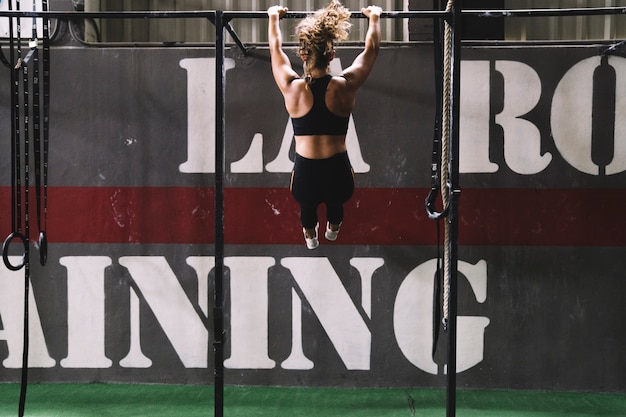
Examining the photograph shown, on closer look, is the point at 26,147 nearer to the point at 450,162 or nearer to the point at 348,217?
the point at 348,217

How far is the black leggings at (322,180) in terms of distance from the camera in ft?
9.05

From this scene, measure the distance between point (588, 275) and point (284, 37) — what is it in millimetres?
2734

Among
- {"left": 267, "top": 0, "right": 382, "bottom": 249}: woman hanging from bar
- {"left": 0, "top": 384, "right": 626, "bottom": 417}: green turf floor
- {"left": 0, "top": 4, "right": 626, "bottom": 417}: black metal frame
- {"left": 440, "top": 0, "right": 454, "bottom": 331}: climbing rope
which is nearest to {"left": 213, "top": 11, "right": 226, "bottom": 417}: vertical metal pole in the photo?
{"left": 0, "top": 4, "right": 626, "bottom": 417}: black metal frame

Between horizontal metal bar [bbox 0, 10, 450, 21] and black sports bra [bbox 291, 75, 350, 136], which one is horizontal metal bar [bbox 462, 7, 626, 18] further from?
black sports bra [bbox 291, 75, 350, 136]

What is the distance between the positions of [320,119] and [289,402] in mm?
1968

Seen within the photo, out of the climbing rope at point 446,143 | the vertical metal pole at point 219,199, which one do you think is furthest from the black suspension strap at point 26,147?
the climbing rope at point 446,143

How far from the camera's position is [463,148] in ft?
12.4

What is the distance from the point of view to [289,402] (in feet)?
11.9

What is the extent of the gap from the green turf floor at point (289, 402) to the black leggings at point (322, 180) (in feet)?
4.94

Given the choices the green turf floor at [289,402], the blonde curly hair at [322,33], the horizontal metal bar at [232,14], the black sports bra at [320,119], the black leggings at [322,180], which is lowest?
the green turf floor at [289,402]

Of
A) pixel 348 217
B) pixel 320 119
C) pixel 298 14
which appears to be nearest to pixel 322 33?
pixel 298 14

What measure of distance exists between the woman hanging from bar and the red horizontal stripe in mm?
1015

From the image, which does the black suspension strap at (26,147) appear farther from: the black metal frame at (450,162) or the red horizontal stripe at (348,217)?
the black metal frame at (450,162)

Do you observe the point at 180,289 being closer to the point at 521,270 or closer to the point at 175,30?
the point at 175,30
